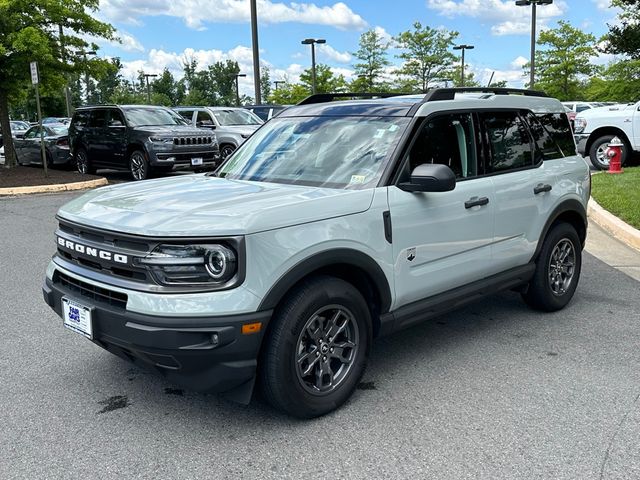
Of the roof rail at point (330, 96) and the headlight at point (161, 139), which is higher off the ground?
the roof rail at point (330, 96)

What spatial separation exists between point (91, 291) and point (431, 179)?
198 cm

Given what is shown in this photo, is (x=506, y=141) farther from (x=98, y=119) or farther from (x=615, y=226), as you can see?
(x=98, y=119)

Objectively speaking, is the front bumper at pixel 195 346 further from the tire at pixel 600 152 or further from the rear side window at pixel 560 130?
the tire at pixel 600 152

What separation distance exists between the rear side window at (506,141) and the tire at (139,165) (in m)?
10.5

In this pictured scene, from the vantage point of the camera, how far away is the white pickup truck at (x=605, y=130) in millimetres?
13656

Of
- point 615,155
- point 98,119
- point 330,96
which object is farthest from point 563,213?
point 98,119

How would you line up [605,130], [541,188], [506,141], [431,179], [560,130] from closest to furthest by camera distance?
[431,179]
[506,141]
[541,188]
[560,130]
[605,130]

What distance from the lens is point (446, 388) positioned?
366cm

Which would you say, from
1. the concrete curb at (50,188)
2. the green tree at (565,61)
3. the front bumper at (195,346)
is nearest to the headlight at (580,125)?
the concrete curb at (50,188)

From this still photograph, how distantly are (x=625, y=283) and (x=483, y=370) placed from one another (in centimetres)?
281

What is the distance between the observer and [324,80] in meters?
47.1

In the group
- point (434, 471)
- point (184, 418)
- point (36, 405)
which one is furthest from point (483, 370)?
point (36, 405)

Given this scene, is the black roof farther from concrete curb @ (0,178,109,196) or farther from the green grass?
concrete curb @ (0,178,109,196)

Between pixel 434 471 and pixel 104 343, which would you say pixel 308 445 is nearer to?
pixel 434 471
